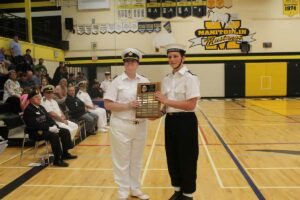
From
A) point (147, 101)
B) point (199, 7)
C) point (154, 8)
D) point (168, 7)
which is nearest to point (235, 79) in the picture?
point (199, 7)

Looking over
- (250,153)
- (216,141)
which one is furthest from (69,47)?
(250,153)

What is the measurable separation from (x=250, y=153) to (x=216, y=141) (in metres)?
1.47

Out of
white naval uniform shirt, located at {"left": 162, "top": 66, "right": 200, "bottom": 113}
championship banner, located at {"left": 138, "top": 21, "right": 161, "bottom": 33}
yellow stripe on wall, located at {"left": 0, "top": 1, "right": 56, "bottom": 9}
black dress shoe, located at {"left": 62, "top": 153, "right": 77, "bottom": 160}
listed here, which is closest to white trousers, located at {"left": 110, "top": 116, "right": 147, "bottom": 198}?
white naval uniform shirt, located at {"left": 162, "top": 66, "right": 200, "bottom": 113}

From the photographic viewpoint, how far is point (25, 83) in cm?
1134

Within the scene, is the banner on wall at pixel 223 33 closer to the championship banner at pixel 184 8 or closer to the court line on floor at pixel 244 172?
the championship banner at pixel 184 8

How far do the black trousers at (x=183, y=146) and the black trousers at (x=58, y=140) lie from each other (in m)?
2.91

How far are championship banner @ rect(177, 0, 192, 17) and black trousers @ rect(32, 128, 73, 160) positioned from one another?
15.6 m

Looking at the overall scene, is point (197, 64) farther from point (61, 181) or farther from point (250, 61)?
point (61, 181)

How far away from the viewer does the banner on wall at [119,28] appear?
20953 millimetres

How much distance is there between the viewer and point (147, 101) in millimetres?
4031

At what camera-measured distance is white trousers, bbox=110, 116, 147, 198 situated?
4.21 meters

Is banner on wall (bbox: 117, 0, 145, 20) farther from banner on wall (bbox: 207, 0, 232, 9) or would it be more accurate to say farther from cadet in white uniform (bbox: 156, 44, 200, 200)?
cadet in white uniform (bbox: 156, 44, 200, 200)

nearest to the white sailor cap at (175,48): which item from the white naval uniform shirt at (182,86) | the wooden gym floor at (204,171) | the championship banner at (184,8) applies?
the white naval uniform shirt at (182,86)

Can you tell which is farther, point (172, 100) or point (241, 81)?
point (241, 81)
